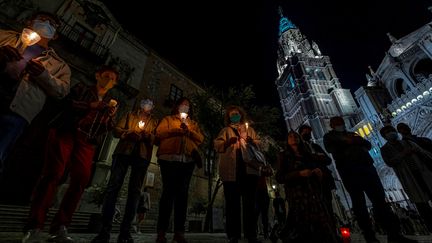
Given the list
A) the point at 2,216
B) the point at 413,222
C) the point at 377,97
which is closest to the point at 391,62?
the point at 377,97

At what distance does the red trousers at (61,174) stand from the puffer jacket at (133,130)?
44cm

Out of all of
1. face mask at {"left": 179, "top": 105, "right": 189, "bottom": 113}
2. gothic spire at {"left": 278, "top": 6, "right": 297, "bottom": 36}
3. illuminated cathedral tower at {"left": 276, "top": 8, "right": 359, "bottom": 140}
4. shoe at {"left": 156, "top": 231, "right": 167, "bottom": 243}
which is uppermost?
gothic spire at {"left": 278, "top": 6, "right": 297, "bottom": 36}

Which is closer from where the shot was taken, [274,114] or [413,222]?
[413,222]

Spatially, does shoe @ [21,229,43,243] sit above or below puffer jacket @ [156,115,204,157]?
below

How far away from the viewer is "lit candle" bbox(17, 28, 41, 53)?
2.65m

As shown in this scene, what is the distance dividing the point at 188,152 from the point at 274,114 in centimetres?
1398

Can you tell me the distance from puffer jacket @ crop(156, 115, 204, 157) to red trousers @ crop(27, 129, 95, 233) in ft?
3.60

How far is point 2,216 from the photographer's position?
249 inches

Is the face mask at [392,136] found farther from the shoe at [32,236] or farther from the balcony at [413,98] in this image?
the balcony at [413,98]

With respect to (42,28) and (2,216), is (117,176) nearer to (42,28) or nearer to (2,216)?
(42,28)

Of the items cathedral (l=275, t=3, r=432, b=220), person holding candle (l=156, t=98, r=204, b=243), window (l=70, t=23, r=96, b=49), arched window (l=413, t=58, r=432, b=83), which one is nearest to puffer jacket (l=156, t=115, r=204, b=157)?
person holding candle (l=156, t=98, r=204, b=243)

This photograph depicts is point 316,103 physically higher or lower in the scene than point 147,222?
higher

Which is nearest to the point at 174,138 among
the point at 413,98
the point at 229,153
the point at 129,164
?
the point at 129,164

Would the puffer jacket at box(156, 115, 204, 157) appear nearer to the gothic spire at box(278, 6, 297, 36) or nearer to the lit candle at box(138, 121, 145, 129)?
the lit candle at box(138, 121, 145, 129)
